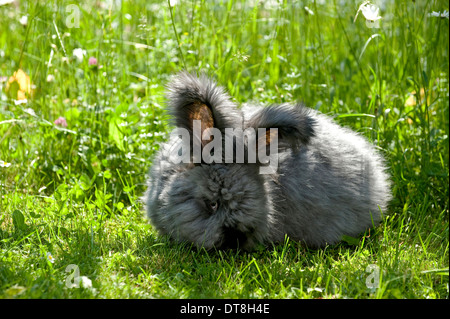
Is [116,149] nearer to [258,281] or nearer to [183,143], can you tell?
[183,143]

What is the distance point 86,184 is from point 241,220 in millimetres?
1340

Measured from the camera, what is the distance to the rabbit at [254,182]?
277cm

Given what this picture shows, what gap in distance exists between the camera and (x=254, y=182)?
283 centimetres

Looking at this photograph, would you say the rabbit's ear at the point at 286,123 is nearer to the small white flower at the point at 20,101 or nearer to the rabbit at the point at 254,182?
the rabbit at the point at 254,182

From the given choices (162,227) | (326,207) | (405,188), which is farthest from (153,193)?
(405,188)

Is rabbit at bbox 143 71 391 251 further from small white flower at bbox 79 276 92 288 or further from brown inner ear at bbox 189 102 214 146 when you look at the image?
small white flower at bbox 79 276 92 288

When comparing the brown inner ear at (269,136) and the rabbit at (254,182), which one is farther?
the brown inner ear at (269,136)

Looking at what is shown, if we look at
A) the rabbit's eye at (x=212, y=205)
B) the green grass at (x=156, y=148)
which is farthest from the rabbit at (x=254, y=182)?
the green grass at (x=156, y=148)

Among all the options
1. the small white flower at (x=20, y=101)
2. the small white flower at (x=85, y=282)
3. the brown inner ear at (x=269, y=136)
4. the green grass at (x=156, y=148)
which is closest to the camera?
the small white flower at (x=85, y=282)

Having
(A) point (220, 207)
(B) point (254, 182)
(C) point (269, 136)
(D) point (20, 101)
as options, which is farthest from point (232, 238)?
(D) point (20, 101)

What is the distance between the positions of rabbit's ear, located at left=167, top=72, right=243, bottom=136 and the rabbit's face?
0.23 meters

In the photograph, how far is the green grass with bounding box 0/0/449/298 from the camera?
263 cm

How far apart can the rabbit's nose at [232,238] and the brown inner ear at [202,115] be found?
1.58ft

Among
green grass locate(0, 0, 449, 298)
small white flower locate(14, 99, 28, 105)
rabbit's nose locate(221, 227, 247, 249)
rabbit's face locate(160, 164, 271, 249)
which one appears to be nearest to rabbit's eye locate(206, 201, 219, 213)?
rabbit's face locate(160, 164, 271, 249)
